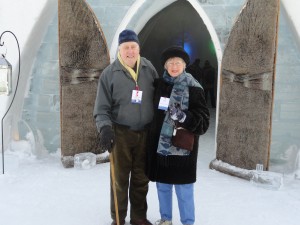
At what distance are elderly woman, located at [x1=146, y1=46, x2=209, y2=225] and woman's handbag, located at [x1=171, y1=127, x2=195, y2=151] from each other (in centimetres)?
3

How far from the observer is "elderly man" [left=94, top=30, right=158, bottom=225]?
2555mm

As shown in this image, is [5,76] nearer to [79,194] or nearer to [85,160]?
[85,160]

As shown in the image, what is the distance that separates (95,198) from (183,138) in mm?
1452

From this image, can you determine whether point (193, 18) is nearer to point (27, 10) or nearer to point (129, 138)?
point (27, 10)

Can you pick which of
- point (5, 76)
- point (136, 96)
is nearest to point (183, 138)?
point (136, 96)

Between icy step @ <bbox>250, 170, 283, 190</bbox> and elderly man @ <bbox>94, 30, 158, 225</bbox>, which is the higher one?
elderly man @ <bbox>94, 30, 158, 225</bbox>

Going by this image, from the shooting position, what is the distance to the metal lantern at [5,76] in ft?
13.4

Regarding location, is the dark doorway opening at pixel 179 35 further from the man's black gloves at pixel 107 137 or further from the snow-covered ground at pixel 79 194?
the man's black gloves at pixel 107 137

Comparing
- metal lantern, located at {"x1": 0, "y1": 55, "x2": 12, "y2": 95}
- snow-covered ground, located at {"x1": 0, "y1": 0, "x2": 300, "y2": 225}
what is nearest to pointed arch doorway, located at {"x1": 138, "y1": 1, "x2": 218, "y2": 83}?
snow-covered ground, located at {"x1": 0, "y1": 0, "x2": 300, "y2": 225}

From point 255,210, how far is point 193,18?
28.5 feet

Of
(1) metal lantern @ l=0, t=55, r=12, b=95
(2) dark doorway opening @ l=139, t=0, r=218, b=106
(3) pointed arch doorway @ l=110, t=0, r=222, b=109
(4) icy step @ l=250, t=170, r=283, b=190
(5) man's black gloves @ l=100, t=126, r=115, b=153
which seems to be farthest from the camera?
(2) dark doorway opening @ l=139, t=0, r=218, b=106

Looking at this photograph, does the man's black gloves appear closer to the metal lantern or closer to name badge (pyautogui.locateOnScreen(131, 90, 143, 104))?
name badge (pyautogui.locateOnScreen(131, 90, 143, 104))

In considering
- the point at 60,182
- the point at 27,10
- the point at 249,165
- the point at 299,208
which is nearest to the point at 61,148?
the point at 60,182

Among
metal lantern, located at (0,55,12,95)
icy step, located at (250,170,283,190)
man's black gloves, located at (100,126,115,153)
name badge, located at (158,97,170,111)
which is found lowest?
icy step, located at (250,170,283,190)
